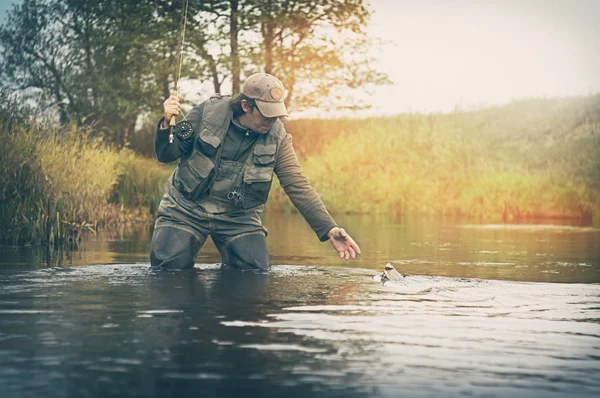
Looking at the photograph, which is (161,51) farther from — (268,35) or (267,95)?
(267,95)

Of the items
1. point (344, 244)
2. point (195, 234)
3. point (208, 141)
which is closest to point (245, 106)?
point (208, 141)

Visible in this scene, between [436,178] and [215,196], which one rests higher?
[436,178]

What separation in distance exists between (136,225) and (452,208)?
1072 centimetres

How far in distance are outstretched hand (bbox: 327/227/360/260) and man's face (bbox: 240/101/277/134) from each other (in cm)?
103

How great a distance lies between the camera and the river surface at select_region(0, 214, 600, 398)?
4.06m

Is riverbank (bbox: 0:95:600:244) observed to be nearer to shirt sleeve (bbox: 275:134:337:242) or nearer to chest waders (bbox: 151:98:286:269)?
chest waders (bbox: 151:98:286:269)

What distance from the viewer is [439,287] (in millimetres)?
7559

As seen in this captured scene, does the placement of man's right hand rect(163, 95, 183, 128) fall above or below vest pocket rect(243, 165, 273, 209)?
above

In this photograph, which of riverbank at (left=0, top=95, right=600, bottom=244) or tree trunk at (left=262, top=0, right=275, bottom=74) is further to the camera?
tree trunk at (left=262, top=0, right=275, bottom=74)

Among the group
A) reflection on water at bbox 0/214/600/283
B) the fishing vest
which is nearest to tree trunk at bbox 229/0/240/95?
reflection on water at bbox 0/214/600/283

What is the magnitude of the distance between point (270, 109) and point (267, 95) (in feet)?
0.37

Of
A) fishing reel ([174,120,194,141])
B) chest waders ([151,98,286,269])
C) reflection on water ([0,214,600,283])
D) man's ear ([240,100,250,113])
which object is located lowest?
reflection on water ([0,214,600,283])

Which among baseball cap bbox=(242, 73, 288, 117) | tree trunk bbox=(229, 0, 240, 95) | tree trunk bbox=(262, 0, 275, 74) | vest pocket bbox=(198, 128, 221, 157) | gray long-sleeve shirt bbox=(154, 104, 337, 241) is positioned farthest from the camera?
tree trunk bbox=(262, 0, 275, 74)

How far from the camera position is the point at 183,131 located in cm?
791
